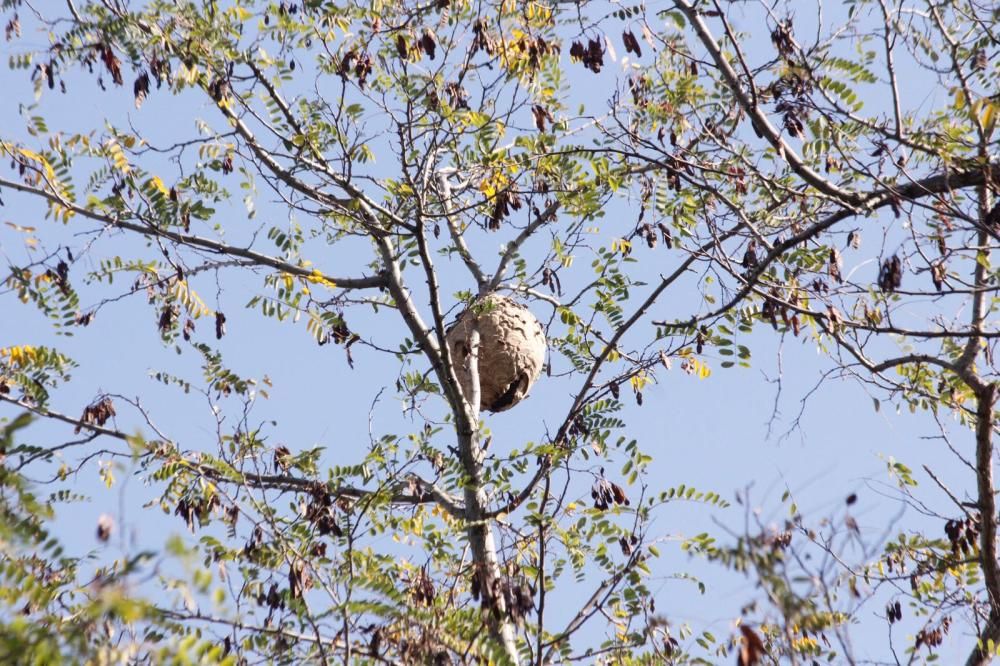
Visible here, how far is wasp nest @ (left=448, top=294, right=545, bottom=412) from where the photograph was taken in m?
6.71

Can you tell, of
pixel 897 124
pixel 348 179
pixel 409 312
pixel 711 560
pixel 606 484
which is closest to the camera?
pixel 711 560

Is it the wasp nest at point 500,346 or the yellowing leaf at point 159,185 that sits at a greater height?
the yellowing leaf at point 159,185

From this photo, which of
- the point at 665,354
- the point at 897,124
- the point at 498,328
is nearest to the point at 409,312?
the point at 498,328

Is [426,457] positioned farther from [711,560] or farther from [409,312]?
[711,560]

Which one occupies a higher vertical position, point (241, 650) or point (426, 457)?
point (426, 457)

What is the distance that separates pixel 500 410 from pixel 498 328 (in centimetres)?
82

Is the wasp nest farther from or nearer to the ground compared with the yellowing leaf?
nearer to the ground

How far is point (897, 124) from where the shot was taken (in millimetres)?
4605

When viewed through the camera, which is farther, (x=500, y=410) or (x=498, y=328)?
→ (x=500, y=410)

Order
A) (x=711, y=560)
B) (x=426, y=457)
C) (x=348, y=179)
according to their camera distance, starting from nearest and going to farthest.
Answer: (x=711, y=560)
(x=348, y=179)
(x=426, y=457)

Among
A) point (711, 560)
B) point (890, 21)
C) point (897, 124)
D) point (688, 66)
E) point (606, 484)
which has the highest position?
point (688, 66)

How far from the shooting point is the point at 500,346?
6699mm

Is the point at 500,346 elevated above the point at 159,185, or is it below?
below

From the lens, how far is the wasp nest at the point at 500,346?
22.0ft
